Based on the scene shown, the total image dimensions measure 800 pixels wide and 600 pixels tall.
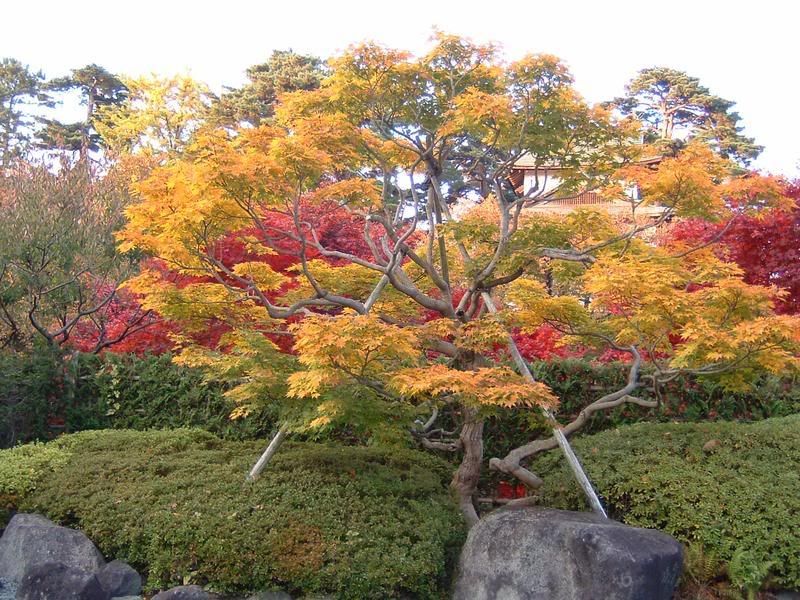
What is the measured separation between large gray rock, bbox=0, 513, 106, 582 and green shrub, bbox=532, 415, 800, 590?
413 centimetres

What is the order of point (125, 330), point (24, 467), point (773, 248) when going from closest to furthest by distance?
point (24, 467) → point (773, 248) → point (125, 330)

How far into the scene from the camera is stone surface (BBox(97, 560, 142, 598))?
5.62 metres

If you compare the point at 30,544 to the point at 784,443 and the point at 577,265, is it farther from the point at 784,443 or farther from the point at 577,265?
→ the point at 784,443

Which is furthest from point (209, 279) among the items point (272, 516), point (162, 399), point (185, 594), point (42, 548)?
point (185, 594)

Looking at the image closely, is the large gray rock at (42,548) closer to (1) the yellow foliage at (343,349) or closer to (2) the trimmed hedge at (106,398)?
(1) the yellow foliage at (343,349)

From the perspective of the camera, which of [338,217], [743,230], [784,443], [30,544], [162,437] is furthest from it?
[338,217]

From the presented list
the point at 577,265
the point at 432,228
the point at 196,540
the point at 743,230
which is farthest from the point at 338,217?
the point at 196,540

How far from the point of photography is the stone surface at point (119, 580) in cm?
562

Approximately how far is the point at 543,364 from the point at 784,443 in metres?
2.81

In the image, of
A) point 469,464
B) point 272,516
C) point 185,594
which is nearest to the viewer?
point 185,594

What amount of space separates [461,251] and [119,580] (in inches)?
178

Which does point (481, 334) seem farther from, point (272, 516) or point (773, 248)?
point (773, 248)

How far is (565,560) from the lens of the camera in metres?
5.38

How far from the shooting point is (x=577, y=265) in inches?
284
